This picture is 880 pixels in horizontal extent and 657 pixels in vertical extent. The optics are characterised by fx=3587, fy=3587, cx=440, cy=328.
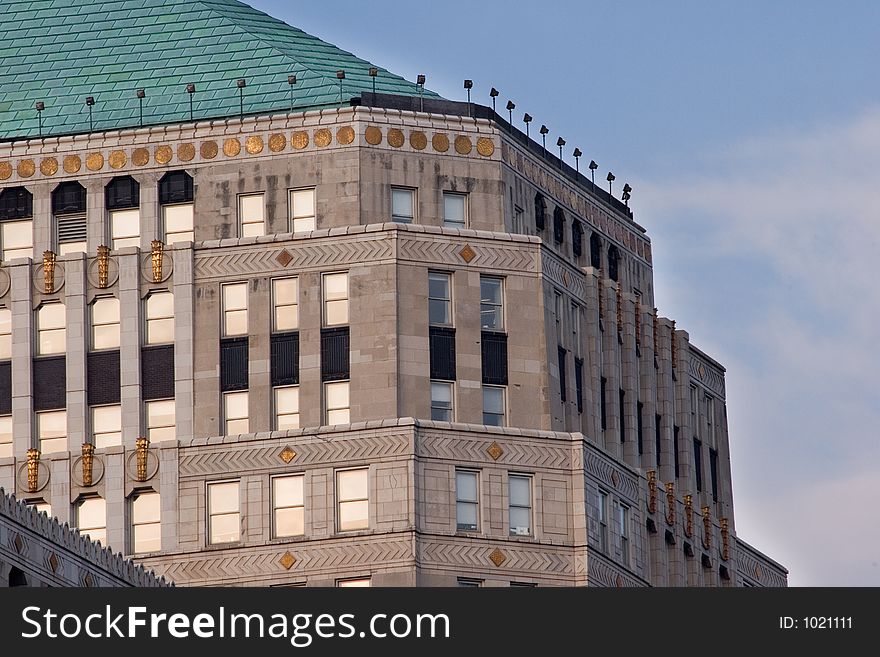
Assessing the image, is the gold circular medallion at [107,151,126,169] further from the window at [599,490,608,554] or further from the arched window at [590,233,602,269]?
the window at [599,490,608,554]

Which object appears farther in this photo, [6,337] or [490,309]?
[6,337]

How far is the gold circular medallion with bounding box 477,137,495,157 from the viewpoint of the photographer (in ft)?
477

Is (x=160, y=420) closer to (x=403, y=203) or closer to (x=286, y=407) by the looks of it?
(x=286, y=407)

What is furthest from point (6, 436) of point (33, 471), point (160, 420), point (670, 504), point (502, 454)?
point (670, 504)

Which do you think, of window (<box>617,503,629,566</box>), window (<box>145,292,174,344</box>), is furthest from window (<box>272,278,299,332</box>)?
window (<box>617,503,629,566</box>)

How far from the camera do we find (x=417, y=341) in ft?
457

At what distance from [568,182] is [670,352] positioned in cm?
873

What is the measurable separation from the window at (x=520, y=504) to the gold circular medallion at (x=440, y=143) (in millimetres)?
15071

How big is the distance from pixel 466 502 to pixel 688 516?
17679 mm

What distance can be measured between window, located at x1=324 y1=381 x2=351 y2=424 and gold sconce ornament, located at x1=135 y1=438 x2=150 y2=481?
7.28 metres

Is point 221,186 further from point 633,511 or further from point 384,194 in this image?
point 633,511

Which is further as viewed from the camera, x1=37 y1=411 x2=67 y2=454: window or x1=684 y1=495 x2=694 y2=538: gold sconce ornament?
x1=684 y1=495 x2=694 y2=538: gold sconce ornament

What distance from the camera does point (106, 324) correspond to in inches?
5659
